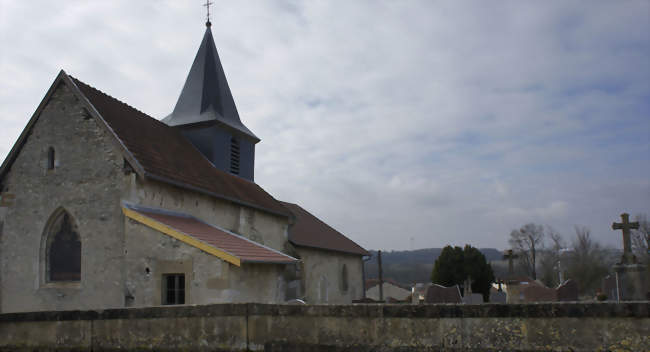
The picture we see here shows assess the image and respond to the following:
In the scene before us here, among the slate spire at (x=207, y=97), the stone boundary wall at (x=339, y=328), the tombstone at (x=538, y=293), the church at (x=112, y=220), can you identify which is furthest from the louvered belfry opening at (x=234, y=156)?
the stone boundary wall at (x=339, y=328)

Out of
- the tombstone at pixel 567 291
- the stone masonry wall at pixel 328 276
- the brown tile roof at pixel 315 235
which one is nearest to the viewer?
the tombstone at pixel 567 291

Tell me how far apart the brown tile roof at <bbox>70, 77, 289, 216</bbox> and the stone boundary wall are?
6474 mm

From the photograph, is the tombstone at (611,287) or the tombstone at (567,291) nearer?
the tombstone at (567,291)

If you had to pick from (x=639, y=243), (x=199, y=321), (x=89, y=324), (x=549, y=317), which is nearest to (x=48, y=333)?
(x=89, y=324)

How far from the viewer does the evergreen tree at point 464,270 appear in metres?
35.9

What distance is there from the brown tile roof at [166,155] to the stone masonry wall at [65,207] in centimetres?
70

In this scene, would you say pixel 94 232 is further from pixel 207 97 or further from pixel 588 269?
pixel 588 269

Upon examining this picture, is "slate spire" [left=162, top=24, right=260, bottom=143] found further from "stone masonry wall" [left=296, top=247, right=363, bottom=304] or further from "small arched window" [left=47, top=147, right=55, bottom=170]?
"small arched window" [left=47, top=147, right=55, bottom=170]

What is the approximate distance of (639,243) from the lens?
49.9 metres

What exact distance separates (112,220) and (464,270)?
93.6 feet

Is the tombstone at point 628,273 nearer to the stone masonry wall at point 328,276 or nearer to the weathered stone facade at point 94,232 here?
the weathered stone facade at point 94,232

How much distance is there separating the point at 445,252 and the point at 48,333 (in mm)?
33272

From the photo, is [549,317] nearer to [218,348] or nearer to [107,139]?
[218,348]

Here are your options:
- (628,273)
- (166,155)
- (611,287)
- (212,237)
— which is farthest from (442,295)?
(166,155)
